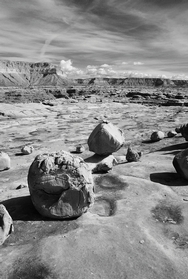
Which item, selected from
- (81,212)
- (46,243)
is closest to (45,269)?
(46,243)

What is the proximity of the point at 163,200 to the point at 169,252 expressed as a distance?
2.94 m

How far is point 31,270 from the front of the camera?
532cm

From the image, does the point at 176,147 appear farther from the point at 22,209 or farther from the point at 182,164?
the point at 22,209

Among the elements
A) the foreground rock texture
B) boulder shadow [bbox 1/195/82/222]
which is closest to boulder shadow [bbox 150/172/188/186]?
the foreground rock texture

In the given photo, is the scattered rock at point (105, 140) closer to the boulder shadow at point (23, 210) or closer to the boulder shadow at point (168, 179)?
the boulder shadow at point (168, 179)

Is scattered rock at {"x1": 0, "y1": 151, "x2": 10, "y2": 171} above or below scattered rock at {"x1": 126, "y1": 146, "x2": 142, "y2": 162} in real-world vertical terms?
below

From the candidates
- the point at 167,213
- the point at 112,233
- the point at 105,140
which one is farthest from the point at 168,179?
the point at 112,233

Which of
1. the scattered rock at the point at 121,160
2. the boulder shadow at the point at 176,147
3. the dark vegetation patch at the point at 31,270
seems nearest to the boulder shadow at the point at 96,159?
the scattered rock at the point at 121,160

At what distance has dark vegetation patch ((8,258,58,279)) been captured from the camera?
5.15 metres

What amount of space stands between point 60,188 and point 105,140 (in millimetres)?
6910

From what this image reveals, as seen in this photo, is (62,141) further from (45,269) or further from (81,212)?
(45,269)

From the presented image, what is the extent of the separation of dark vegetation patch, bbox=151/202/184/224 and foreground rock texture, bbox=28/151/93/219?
2256mm

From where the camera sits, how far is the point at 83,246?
6.03m

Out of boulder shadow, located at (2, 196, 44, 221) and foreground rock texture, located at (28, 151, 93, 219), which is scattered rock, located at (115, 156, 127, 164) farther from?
boulder shadow, located at (2, 196, 44, 221)
